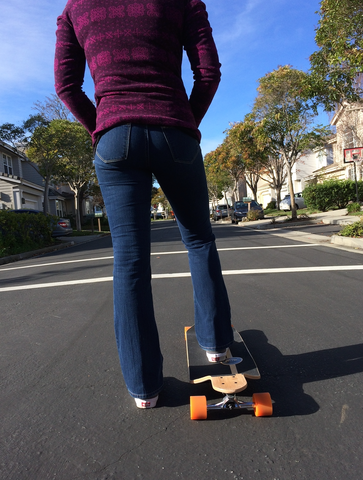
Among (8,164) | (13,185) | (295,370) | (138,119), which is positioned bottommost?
(295,370)

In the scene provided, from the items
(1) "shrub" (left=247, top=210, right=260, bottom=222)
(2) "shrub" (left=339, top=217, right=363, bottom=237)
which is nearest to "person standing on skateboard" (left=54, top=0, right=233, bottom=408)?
(2) "shrub" (left=339, top=217, right=363, bottom=237)

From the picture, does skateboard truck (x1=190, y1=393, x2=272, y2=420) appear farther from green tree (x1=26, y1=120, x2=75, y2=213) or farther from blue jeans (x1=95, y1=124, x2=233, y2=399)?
green tree (x1=26, y1=120, x2=75, y2=213)

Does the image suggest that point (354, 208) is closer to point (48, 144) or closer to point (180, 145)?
point (48, 144)

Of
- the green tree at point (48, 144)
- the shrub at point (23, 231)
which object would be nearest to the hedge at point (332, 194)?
the green tree at point (48, 144)

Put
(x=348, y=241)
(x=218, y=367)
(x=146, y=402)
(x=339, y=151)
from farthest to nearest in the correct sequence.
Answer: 1. (x=339, y=151)
2. (x=348, y=241)
3. (x=218, y=367)
4. (x=146, y=402)

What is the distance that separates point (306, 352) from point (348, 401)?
1.95ft

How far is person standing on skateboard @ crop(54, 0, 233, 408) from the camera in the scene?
169 centimetres

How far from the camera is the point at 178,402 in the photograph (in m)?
1.83

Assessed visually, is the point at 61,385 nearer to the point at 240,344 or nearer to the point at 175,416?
the point at 175,416

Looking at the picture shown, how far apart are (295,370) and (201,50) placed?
1761 mm

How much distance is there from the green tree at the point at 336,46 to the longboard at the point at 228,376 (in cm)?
897

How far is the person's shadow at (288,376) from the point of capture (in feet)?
5.87

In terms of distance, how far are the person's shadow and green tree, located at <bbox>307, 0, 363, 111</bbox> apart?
861 centimetres

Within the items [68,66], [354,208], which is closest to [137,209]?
[68,66]
